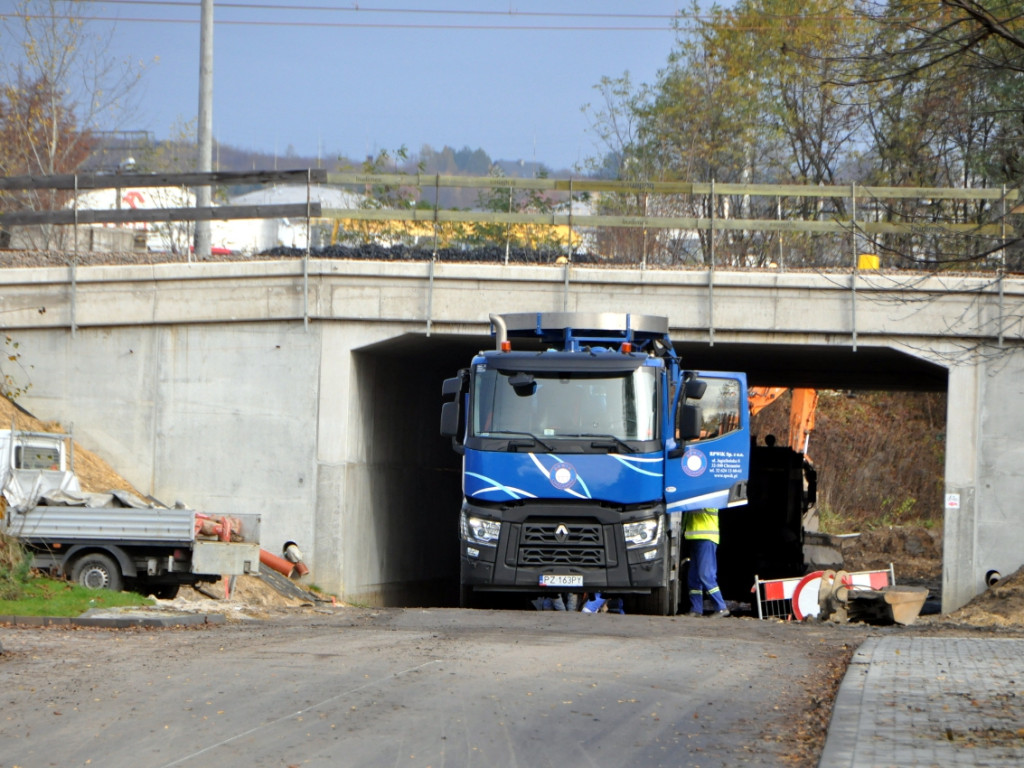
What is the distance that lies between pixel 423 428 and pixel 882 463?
2312 cm

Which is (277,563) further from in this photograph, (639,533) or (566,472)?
(639,533)

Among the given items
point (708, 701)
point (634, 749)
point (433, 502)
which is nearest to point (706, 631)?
point (708, 701)

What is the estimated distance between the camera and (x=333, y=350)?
21406 mm

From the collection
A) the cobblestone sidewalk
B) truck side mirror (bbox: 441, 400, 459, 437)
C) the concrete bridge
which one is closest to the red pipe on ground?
the concrete bridge

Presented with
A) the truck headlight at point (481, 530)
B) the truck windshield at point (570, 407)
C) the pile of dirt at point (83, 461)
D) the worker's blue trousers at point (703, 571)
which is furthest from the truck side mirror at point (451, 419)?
the pile of dirt at point (83, 461)

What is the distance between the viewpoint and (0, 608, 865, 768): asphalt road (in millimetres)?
6996

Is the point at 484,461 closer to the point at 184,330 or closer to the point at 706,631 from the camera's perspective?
the point at 706,631

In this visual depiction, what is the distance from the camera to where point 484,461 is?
15273 millimetres

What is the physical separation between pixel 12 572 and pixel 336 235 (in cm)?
975

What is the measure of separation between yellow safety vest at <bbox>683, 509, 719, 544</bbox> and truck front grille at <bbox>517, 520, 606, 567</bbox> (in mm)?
3382

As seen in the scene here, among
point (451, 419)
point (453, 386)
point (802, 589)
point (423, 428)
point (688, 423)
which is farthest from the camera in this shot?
point (423, 428)

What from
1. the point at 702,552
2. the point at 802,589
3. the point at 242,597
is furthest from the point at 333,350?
the point at 802,589

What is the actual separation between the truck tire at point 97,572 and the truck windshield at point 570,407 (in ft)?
17.9

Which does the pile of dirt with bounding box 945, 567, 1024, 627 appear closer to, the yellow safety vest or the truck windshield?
the yellow safety vest
